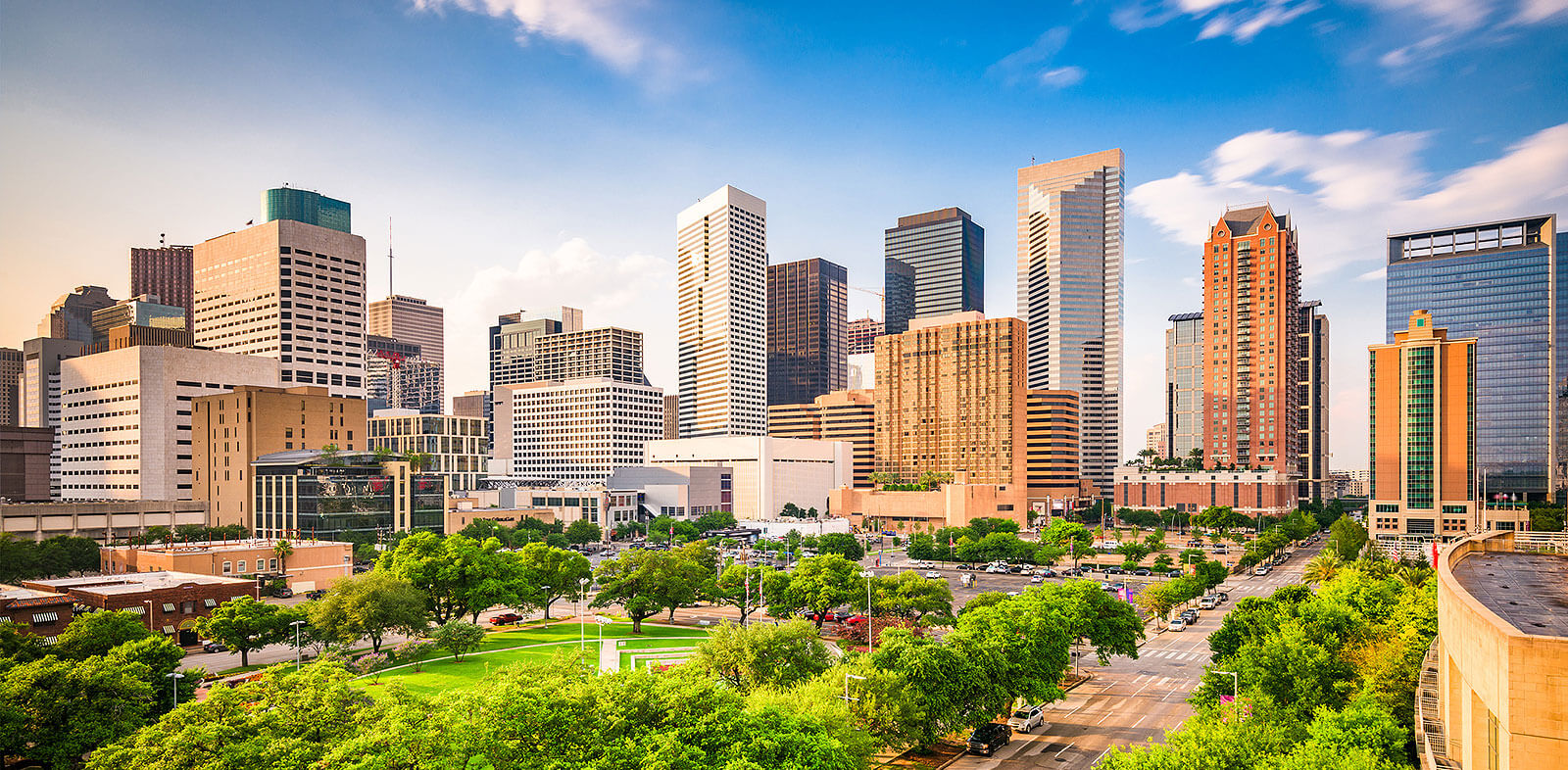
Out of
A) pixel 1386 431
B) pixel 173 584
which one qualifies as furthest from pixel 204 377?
pixel 1386 431

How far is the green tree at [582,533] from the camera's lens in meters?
158

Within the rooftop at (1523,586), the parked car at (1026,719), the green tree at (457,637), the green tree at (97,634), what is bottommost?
the parked car at (1026,719)

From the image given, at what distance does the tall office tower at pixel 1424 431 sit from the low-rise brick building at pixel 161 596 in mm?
165462

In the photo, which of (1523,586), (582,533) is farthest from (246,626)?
(582,533)

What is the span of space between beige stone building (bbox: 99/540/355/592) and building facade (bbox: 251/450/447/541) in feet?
44.8

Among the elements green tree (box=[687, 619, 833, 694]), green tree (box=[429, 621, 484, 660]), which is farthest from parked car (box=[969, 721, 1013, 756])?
green tree (box=[429, 621, 484, 660])

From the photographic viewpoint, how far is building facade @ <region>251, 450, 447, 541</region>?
414 feet

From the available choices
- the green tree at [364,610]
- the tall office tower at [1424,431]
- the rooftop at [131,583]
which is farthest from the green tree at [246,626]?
the tall office tower at [1424,431]

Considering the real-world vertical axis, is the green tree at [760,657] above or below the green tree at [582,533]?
above

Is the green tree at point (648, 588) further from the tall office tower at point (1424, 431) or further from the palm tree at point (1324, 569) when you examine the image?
the tall office tower at point (1424, 431)

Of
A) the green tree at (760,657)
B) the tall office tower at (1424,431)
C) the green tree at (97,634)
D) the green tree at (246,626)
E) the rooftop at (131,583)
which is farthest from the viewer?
the tall office tower at (1424,431)

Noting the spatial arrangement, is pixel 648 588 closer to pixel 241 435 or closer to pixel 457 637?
pixel 457 637

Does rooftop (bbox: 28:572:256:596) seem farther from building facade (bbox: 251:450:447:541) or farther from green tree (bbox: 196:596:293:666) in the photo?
building facade (bbox: 251:450:447:541)

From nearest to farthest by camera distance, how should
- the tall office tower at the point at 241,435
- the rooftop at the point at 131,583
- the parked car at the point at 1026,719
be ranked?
the parked car at the point at 1026,719, the rooftop at the point at 131,583, the tall office tower at the point at 241,435
